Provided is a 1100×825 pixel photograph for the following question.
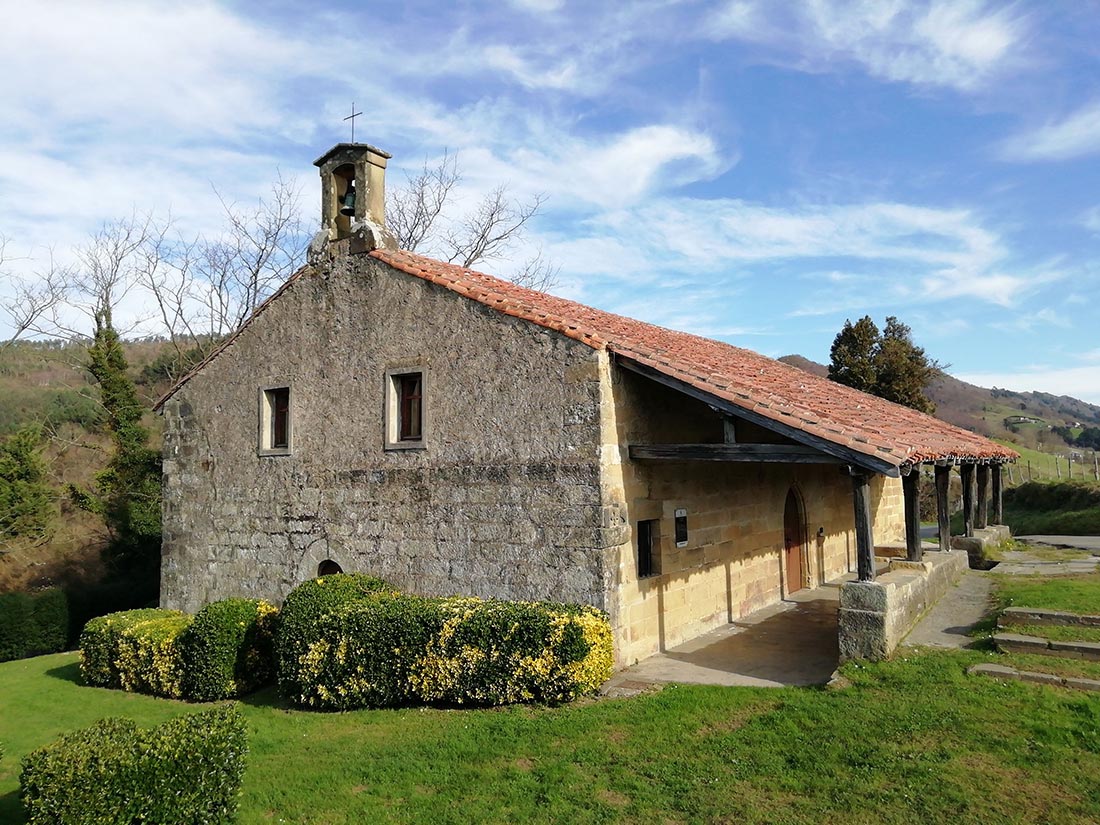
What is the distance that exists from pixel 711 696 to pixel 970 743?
243cm

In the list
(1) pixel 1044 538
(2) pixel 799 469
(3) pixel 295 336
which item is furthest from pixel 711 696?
(1) pixel 1044 538

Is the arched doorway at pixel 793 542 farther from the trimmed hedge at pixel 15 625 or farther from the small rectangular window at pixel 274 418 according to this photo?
the trimmed hedge at pixel 15 625

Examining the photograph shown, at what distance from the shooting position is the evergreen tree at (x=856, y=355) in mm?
28172

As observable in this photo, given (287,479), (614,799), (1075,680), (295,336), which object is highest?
(295,336)

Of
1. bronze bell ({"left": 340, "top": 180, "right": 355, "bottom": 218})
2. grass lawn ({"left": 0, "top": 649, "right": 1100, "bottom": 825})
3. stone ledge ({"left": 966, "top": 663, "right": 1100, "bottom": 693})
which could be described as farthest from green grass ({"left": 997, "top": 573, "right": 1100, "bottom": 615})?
bronze bell ({"left": 340, "top": 180, "right": 355, "bottom": 218})

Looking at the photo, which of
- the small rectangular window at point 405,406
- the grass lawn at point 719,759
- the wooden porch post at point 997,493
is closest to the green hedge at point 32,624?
the grass lawn at point 719,759

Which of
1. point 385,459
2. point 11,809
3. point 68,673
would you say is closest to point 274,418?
point 385,459

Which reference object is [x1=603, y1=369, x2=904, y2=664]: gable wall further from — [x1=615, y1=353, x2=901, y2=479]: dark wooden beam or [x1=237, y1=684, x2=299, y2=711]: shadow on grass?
[x1=237, y1=684, x2=299, y2=711]: shadow on grass

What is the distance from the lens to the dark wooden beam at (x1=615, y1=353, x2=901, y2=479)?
24.5 feet

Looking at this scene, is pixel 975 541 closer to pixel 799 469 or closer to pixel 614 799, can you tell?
pixel 799 469

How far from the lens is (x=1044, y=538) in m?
19.3

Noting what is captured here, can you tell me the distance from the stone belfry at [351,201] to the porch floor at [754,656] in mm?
7323

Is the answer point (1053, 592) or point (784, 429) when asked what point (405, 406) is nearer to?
point (784, 429)

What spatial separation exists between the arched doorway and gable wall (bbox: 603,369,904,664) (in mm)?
201
